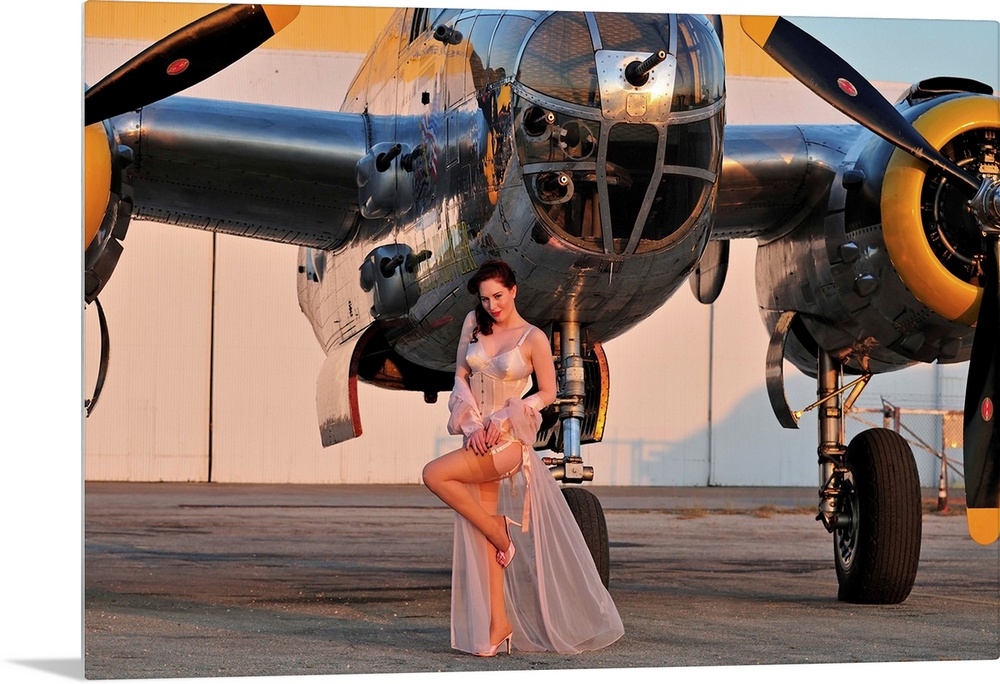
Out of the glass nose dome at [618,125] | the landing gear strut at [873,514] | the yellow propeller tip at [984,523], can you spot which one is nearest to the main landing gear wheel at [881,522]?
the landing gear strut at [873,514]

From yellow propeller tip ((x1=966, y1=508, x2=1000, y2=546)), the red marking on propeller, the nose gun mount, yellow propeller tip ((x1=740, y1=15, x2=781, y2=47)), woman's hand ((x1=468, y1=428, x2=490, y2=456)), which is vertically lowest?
yellow propeller tip ((x1=966, y1=508, x2=1000, y2=546))

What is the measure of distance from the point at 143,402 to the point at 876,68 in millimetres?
11608

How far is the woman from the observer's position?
21.7 feet

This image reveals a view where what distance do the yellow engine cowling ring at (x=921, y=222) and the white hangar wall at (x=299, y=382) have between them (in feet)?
17.2

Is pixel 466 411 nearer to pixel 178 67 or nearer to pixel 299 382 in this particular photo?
pixel 178 67

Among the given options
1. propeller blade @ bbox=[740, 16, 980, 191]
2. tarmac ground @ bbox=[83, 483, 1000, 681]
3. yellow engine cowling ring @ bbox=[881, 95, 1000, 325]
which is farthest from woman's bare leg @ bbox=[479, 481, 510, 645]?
propeller blade @ bbox=[740, 16, 980, 191]

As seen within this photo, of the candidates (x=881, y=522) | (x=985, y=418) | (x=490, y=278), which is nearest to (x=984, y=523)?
(x=985, y=418)

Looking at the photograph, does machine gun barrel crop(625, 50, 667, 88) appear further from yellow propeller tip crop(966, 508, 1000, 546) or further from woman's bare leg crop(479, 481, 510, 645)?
yellow propeller tip crop(966, 508, 1000, 546)

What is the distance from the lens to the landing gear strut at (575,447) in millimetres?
7992

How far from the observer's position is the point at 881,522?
30.8 feet

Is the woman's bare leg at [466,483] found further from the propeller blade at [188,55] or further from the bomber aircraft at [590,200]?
the propeller blade at [188,55]

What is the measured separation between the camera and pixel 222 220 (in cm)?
945

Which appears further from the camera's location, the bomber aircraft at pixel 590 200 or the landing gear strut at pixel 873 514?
the landing gear strut at pixel 873 514

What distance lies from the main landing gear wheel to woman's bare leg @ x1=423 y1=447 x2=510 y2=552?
3660 mm
